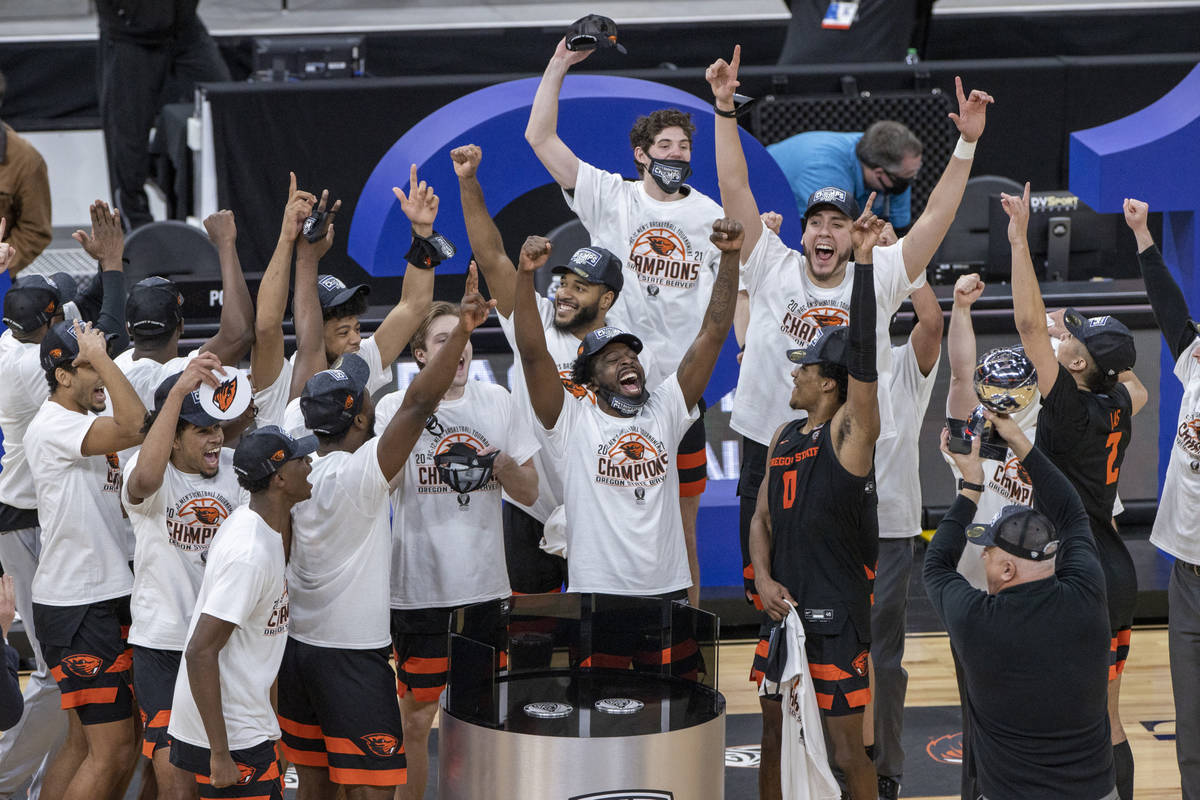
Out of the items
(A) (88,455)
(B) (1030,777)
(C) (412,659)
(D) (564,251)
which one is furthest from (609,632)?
(D) (564,251)

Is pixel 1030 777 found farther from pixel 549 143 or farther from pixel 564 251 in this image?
pixel 564 251

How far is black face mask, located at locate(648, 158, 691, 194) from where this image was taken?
19.7 feet

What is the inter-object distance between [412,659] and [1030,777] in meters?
2.18

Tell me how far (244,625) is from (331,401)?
73 centimetres

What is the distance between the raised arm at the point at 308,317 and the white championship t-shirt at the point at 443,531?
0.47 meters

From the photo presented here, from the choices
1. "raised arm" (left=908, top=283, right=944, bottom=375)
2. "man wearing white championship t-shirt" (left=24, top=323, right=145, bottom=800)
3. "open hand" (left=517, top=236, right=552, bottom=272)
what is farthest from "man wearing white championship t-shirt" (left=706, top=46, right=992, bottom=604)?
"man wearing white championship t-shirt" (left=24, top=323, right=145, bottom=800)

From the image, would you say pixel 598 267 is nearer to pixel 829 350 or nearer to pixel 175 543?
pixel 829 350

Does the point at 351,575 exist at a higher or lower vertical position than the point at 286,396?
lower

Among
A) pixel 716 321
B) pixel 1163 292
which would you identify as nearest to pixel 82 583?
pixel 716 321

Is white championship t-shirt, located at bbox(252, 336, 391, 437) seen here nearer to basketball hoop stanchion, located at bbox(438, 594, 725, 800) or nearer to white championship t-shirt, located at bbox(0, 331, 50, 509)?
white championship t-shirt, located at bbox(0, 331, 50, 509)

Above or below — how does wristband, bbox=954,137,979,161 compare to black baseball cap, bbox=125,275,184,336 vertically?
above

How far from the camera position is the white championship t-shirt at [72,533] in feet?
16.9

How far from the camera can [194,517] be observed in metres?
4.79

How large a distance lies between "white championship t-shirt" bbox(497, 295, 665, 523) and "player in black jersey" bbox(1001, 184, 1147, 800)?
1350 mm
